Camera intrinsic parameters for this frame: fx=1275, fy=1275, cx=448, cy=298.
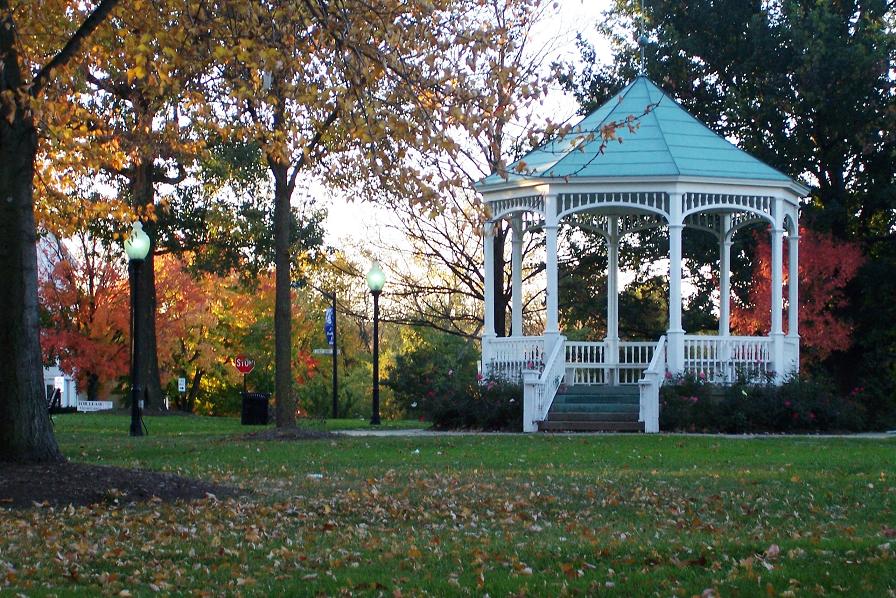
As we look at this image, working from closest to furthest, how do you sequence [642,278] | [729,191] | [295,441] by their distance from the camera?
[295,441]
[729,191]
[642,278]

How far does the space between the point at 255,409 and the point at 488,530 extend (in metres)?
19.5

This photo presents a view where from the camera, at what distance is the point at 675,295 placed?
22.9 meters

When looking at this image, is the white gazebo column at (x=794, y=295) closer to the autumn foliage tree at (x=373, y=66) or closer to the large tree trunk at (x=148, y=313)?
the autumn foliage tree at (x=373, y=66)

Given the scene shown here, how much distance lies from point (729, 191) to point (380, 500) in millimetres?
13757

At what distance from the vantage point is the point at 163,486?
11.2 metres

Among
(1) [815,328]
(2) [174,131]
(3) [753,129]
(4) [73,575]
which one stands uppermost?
(3) [753,129]

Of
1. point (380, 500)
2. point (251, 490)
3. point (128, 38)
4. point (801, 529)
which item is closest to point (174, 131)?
point (128, 38)

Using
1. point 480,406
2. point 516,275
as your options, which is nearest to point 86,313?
point 516,275

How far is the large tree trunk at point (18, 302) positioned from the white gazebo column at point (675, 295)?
1322 cm

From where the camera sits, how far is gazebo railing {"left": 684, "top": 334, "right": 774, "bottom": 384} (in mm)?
22906

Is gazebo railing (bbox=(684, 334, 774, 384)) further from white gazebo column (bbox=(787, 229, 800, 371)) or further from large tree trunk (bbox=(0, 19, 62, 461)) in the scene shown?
large tree trunk (bbox=(0, 19, 62, 461))

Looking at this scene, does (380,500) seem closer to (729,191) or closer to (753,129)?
(729,191)

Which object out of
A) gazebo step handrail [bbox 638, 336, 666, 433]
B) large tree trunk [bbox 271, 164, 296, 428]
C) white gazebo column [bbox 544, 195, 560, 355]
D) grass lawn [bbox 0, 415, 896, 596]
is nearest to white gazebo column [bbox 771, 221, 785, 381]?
gazebo step handrail [bbox 638, 336, 666, 433]

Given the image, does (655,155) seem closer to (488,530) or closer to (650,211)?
(650,211)
